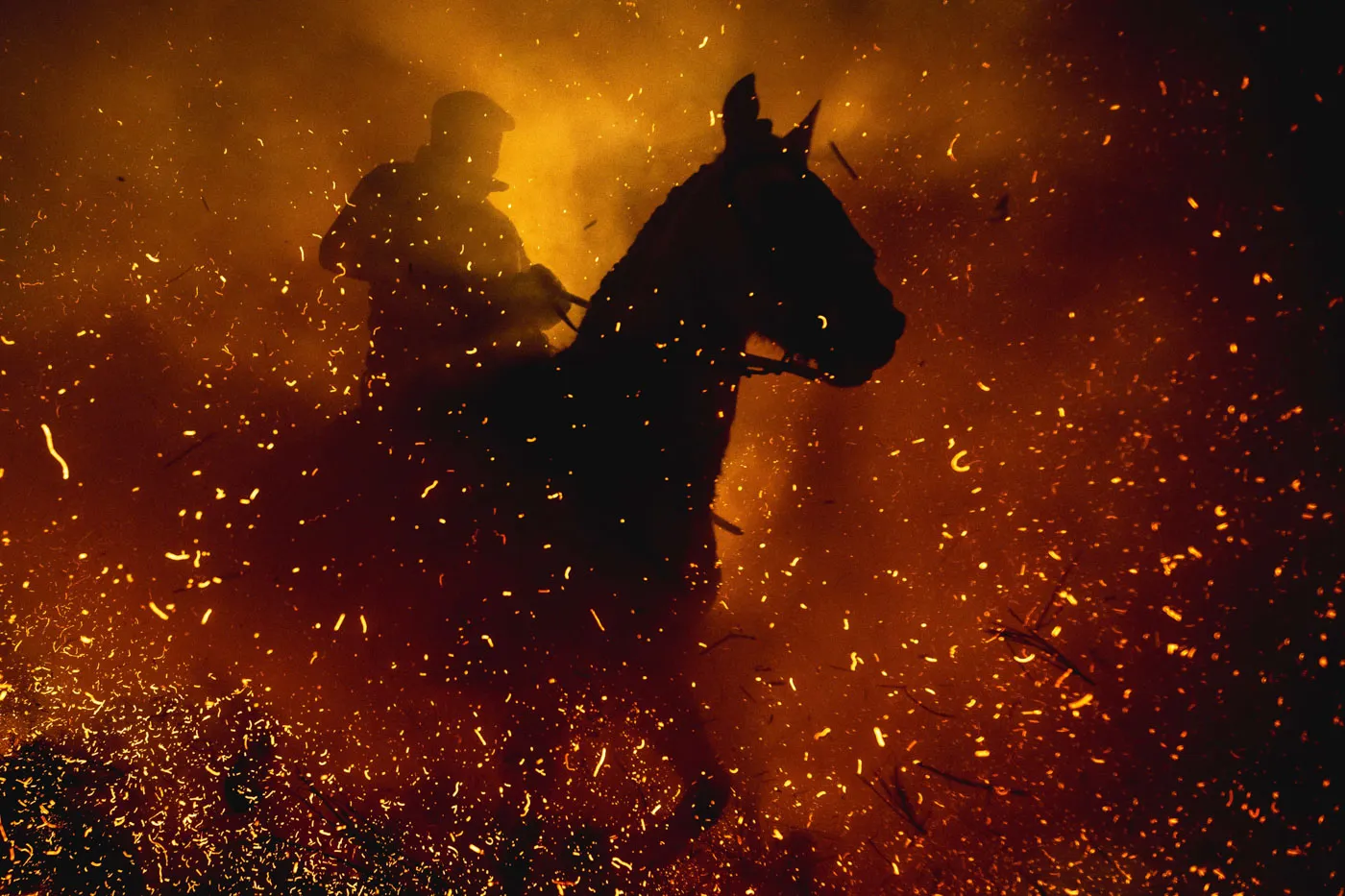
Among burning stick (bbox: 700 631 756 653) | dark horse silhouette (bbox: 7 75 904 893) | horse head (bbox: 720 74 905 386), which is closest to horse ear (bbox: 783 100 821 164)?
horse head (bbox: 720 74 905 386)

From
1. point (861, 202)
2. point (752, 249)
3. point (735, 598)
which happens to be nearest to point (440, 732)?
point (735, 598)

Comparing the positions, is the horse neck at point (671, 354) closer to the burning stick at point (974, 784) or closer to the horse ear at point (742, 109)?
the horse ear at point (742, 109)

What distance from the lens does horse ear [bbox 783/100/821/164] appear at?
2.67ft

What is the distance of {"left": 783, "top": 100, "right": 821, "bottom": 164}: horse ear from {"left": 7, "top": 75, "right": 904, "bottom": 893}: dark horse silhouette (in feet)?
1.10

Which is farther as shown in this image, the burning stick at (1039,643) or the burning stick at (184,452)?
the burning stick at (184,452)

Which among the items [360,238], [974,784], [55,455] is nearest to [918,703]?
[974,784]

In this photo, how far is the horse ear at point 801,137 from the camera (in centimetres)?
81

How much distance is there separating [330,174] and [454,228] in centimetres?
22

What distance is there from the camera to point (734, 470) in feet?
2.85

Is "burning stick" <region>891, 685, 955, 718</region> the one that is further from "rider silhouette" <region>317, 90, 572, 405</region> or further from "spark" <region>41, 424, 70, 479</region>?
"spark" <region>41, 424, 70, 479</region>

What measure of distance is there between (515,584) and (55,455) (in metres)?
0.80

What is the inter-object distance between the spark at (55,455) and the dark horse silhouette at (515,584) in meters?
0.25

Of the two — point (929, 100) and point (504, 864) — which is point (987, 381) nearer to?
point (929, 100)

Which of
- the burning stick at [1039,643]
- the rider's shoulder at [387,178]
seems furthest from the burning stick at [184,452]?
the burning stick at [1039,643]
